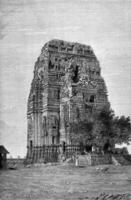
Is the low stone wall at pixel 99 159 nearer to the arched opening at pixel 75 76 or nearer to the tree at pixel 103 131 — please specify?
the tree at pixel 103 131

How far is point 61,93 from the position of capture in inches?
954

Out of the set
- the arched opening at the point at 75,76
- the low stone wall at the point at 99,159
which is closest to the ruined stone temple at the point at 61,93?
the arched opening at the point at 75,76

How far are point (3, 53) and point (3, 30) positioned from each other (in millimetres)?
604

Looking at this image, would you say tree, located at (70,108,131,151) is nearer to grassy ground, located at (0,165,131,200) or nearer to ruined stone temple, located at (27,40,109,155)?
ruined stone temple, located at (27,40,109,155)

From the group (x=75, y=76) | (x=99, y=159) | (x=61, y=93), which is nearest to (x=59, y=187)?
(x=99, y=159)

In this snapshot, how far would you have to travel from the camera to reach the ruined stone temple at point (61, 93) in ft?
76.1

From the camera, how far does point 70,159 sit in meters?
20.7

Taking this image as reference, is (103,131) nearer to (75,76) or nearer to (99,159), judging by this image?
(99,159)

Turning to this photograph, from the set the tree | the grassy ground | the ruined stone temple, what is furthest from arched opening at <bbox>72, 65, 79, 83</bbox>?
the grassy ground

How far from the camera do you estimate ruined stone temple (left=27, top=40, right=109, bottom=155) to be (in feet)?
76.1

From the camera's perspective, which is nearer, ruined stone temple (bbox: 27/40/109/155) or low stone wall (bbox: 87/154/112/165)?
low stone wall (bbox: 87/154/112/165)

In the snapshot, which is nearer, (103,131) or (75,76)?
(103,131)

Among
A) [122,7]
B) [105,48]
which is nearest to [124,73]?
[105,48]

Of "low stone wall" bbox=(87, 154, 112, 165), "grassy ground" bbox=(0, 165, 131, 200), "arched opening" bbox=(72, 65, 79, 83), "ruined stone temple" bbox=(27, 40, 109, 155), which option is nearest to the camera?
"grassy ground" bbox=(0, 165, 131, 200)
